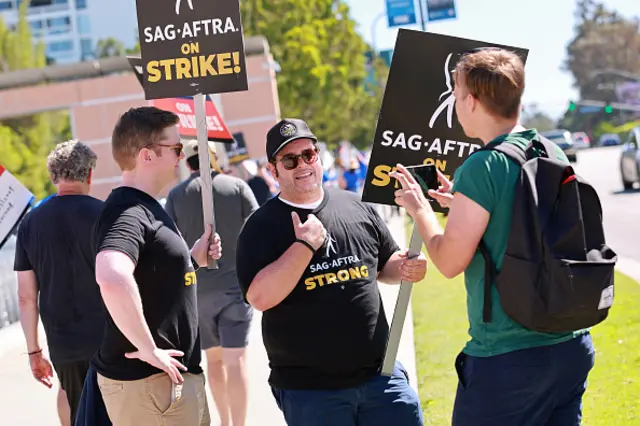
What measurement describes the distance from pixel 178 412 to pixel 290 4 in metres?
34.5

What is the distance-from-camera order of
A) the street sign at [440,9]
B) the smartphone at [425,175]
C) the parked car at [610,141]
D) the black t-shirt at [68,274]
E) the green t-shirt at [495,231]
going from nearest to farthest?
the green t-shirt at [495,231] < the smartphone at [425,175] < the black t-shirt at [68,274] < the street sign at [440,9] < the parked car at [610,141]

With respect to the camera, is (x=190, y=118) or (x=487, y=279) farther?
(x=190, y=118)

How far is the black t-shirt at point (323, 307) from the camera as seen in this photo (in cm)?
384

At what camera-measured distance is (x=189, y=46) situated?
188 inches

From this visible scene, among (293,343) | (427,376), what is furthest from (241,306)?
(293,343)

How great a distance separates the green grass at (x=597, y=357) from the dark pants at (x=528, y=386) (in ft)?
8.80

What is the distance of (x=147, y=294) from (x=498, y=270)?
4.73 feet

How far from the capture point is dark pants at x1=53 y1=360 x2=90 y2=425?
5.05 m

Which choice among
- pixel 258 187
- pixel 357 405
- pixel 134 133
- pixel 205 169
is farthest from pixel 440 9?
pixel 357 405

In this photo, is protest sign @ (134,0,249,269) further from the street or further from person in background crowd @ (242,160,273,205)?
person in background crowd @ (242,160,273,205)

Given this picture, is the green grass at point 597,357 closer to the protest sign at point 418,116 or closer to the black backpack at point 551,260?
the protest sign at point 418,116

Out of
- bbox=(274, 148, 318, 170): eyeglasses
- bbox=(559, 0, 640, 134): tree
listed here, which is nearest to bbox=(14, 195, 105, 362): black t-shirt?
bbox=(274, 148, 318, 170): eyeglasses

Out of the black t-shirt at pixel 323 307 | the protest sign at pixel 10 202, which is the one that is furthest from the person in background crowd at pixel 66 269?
the protest sign at pixel 10 202

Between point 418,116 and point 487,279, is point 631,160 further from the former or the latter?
point 487,279
